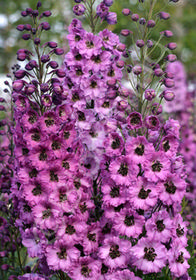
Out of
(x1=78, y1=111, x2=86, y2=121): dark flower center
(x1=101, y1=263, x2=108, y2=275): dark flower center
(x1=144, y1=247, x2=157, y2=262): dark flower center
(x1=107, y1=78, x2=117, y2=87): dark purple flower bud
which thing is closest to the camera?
(x1=144, y1=247, x2=157, y2=262): dark flower center

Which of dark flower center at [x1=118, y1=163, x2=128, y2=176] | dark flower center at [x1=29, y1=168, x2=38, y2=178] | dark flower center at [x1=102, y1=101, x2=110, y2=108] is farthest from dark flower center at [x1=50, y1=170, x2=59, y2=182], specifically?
dark flower center at [x1=102, y1=101, x2=110, y2=108]

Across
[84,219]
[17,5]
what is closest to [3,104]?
[84,219]

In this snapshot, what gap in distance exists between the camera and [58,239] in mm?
2246

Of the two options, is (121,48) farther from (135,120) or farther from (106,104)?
(135,120)

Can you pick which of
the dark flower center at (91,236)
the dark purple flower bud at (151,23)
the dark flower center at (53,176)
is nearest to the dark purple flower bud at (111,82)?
the dark purple flower bud at (151,23)

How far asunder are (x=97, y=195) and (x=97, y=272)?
1.76ft

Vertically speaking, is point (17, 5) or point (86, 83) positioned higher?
point (86, 83)

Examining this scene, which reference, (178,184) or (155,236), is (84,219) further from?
(178,184)

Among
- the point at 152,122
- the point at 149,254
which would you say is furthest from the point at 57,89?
the point at 149,254

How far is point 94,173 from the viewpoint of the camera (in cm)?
245

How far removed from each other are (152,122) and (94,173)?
1.87ft

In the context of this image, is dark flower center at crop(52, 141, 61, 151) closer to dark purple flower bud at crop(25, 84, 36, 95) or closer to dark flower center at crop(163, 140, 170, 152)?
dark purple flower bud at crop(25, 84, 36, 95)

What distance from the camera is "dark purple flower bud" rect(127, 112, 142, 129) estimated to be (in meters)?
2.19

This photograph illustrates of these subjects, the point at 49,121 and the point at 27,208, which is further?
the point at 27,208
